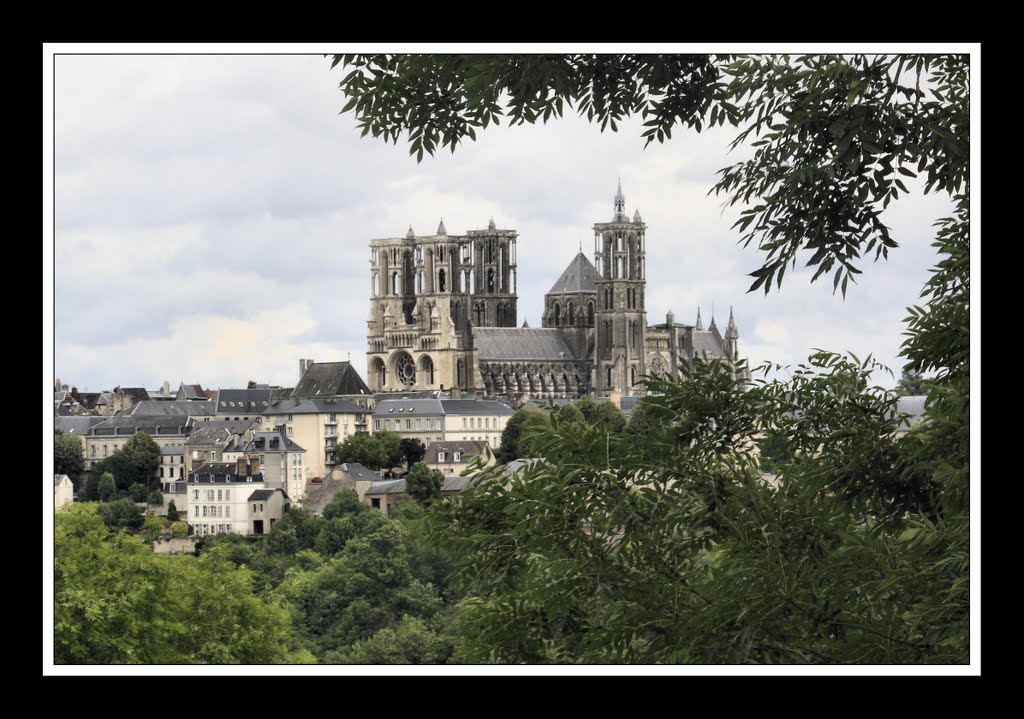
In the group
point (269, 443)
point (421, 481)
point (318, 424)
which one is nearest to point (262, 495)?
point (269, 443)

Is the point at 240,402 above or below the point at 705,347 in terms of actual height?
below

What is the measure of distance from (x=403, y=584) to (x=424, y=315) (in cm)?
5348

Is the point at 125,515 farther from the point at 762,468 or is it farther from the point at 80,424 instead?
the point at 762,468

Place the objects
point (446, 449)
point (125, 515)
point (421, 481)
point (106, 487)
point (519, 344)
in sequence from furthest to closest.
Result: point (519, 344)
point (446, 449)
point (421, 481)
point (125, 515)
point (106, 487)

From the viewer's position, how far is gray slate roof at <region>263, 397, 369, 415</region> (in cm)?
4700

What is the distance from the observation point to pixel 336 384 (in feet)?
178

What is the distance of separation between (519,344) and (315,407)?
141ft

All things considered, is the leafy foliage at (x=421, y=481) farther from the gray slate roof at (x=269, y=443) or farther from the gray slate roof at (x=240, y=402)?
the gray slate roof at (x=269, y=443)

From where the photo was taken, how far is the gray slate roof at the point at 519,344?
97.9 m

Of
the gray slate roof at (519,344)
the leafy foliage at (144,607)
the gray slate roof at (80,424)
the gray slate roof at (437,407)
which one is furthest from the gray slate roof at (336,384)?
the gray slate roof at (80,424)

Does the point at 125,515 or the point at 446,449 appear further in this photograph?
the point at 446,449

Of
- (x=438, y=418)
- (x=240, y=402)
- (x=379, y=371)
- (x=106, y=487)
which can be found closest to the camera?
(x=106, y=487)

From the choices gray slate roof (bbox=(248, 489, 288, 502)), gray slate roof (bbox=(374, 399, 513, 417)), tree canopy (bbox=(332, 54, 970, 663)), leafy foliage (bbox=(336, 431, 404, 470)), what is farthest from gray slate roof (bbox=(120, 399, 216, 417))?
gray slate roof (bbox=(374, 399, 513, 417))

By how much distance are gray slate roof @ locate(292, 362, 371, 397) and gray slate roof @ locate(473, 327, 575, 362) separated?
1450 cm
